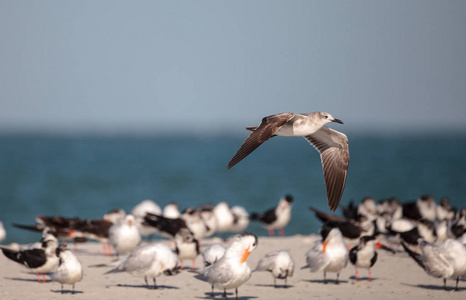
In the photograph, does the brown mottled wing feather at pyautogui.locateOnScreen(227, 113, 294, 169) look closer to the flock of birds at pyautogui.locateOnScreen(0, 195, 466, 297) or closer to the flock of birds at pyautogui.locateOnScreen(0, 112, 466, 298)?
the flock of birds at pyautogui.locateOnScreen(0, 112, 466, 298)

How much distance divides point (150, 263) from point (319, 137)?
3146mm

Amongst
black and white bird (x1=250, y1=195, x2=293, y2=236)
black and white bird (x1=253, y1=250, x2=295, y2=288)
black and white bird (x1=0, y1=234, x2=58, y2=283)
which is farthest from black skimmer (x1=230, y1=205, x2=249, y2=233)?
black and white bird (x1=0, y1=234, x2=58, y2=283)

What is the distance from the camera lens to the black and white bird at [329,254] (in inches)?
500

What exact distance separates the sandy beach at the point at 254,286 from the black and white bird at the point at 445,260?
10.7 inches

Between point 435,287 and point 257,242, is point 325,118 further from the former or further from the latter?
point 435,287

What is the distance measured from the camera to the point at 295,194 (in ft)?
156

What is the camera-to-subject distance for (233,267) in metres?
11.0

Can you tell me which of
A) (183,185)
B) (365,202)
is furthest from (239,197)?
(365,202)

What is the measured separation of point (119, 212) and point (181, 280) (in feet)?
18.2

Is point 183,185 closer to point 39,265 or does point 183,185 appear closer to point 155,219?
point 155,219

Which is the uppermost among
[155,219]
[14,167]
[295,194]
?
[14,167]

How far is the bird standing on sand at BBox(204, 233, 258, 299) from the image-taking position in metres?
11.0

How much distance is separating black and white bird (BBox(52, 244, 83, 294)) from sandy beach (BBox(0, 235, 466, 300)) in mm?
203

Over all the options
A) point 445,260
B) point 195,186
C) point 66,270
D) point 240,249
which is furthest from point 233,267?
point 195,186
